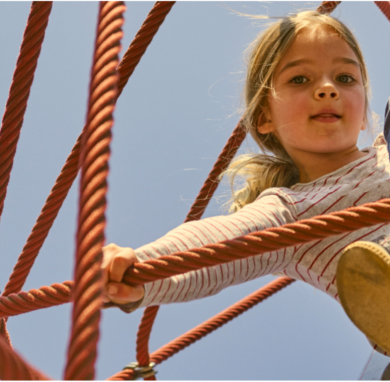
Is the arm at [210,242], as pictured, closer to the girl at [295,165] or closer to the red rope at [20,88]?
the girl at [295,165]

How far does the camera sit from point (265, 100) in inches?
36.6

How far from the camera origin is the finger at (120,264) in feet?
1.32

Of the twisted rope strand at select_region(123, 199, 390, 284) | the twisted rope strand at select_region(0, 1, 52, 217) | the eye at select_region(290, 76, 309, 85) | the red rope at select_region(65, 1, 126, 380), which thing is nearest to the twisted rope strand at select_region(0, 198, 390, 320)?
the twisted rope strand at select_region(123, 199, 390, 284)

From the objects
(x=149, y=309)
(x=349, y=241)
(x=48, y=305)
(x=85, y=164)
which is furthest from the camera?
(x=149, y=309)

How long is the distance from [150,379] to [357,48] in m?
0.75

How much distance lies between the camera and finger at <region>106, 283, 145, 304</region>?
1.33 ft

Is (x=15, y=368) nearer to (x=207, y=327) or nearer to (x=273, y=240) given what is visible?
(x=273, y=240)

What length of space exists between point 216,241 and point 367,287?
0.18 meters

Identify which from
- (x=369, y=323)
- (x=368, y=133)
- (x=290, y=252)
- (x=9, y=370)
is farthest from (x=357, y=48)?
(x=9, y=370)

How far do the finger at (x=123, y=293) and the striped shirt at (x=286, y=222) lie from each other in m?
0.04

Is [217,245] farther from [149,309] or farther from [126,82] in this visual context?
[149,309]

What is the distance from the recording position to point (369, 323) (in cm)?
55

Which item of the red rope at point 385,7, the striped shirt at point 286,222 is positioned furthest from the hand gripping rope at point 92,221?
the red rope at point 385,7

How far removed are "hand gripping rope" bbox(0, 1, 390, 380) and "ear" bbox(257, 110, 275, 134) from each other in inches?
13.4
